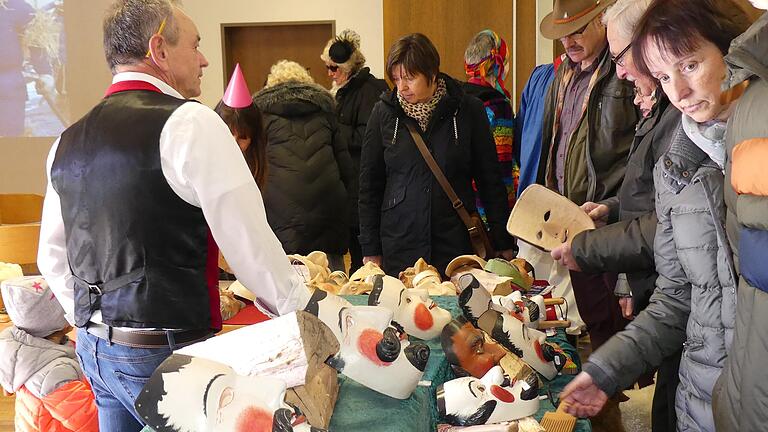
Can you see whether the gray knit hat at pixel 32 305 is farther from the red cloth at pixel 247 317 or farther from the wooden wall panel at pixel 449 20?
the wooden wall panel at pixel 449 20

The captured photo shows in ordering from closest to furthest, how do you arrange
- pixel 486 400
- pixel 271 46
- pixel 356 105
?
pixel 486 400, pixel 356 105, pixel 271 46

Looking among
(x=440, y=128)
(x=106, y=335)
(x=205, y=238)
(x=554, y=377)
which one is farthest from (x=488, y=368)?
(x=440, y=128)

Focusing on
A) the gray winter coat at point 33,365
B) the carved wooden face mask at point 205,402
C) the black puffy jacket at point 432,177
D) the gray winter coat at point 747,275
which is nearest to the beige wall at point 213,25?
the black puffy jacket at point 432,177

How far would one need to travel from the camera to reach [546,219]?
2.28m

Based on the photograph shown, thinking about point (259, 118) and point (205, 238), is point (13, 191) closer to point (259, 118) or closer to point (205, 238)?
point (259, 118)

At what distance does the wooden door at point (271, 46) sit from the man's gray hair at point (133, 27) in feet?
18.3

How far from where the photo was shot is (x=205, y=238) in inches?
58.2

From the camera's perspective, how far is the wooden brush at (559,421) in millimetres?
1452

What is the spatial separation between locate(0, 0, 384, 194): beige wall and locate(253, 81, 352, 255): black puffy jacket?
3865 mm

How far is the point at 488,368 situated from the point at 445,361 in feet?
0.28

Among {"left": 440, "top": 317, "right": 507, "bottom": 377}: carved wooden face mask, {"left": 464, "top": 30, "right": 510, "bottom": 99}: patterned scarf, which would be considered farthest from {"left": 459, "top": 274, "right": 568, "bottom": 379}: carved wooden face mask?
{"left": 464, "top": 30, "right": 510, "bottom": 99}: patterned scarf

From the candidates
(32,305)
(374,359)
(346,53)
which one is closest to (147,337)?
(374,359)

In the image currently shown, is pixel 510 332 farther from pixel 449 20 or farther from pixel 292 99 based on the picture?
pixel 449 20

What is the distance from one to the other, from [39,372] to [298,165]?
137 centimetres
